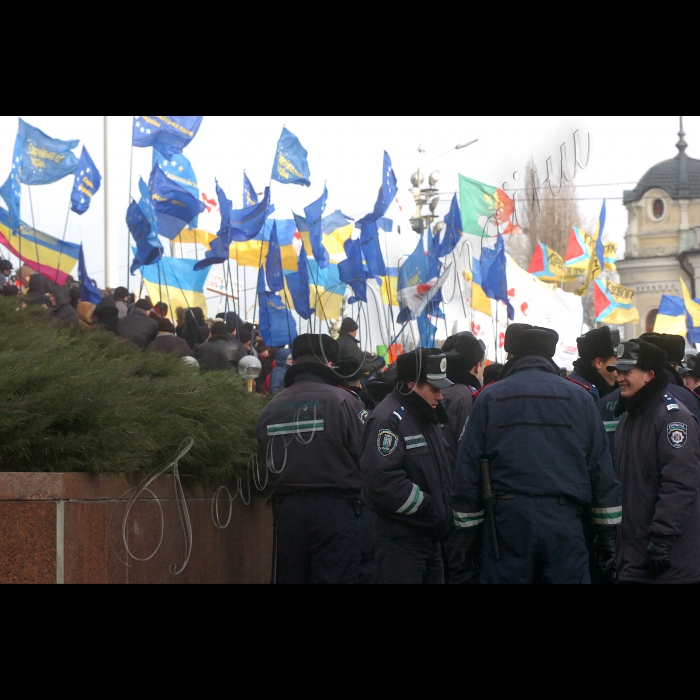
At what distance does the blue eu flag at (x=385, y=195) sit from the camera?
14119 mm

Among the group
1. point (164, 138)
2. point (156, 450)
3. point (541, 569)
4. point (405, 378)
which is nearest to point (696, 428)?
point (541, 569)

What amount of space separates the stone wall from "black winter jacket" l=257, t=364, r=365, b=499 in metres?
0.58

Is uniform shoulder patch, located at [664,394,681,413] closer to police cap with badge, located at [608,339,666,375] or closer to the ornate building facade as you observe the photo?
police cap with badge, located at [608,339,666,375]

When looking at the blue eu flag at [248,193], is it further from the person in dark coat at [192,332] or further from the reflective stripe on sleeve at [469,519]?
the reflective stripe on sleeve at [469,519]

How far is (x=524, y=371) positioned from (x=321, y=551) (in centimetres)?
188

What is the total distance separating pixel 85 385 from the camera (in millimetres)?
6152

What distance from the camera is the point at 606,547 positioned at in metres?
5.48

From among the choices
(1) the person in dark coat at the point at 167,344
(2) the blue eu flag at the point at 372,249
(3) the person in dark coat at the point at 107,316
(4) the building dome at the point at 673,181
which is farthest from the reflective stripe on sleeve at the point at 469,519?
(4) the building dome at the point at 673,181

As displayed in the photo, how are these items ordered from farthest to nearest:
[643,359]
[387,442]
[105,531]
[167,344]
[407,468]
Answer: [167,344] < [407,468] < [387,442] < [105,531] < [643,359]

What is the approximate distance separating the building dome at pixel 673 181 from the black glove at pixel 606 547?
23.4m

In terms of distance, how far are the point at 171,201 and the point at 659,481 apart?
414 inches

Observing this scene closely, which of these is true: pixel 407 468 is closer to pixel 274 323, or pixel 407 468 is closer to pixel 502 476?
pixel 502 476

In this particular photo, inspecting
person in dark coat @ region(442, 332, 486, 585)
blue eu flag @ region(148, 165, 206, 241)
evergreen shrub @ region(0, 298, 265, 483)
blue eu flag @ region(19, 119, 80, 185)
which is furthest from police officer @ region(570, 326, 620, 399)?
blue eu flag @ region(19, 119, 80, 185)

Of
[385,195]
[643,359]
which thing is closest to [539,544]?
[643,359]
